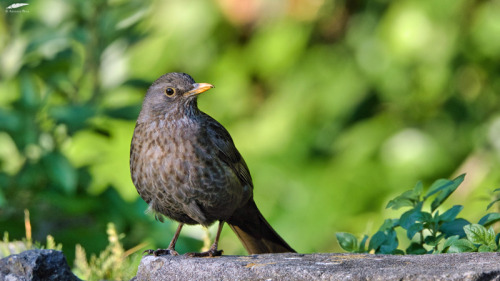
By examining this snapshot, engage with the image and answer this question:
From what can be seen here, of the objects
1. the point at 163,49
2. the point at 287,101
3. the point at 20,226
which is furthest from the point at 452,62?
the point at 20,226

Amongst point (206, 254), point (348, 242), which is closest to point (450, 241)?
point (348, 242)

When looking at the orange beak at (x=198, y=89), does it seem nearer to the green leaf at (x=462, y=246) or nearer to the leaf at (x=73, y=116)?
the leaf at (x=73, y=116)

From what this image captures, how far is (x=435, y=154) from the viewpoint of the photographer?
21.0 feet

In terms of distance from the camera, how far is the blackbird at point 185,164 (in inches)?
159

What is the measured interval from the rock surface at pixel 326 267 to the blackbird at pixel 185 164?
1.15 ft

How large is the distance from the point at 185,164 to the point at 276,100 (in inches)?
108

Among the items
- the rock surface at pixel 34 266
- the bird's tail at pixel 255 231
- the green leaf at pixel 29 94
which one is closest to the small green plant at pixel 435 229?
the bird's tail at pixel 255 231

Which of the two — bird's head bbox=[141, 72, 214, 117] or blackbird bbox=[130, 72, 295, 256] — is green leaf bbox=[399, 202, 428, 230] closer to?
blackbird bbox=[130, 72, 295, 256]

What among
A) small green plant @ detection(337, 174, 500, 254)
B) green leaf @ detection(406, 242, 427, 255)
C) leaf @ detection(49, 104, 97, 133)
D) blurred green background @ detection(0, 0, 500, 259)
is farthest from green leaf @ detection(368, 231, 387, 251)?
leaf @ detection(49, 104, 97, 133)

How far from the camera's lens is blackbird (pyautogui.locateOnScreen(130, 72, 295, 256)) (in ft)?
13.2

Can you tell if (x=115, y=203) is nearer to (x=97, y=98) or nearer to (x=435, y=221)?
(x=97, y=98)

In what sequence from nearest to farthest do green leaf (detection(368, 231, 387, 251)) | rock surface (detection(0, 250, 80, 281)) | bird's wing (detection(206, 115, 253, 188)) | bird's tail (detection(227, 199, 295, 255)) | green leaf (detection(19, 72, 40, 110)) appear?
rock surface (detection(0, 250, 80, 281))
green leaf (detection(368, 231, 387, 251))
bird's wing (detection(206, 115, 253, 188))
bird's tail (detection(227, 199, 295, 255))
green leaf (detection(19, 72, 40, 110))

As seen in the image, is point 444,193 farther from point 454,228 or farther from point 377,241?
point 377,241

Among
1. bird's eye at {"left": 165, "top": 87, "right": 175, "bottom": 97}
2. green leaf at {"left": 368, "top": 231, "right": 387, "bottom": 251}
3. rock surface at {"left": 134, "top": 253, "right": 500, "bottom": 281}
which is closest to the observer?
rock surface at {"left": 134, "top": 253, "right": 500, "bottom": 281}
